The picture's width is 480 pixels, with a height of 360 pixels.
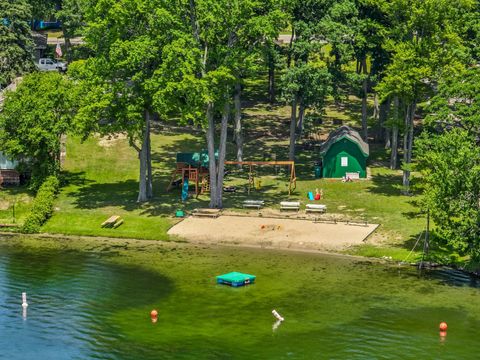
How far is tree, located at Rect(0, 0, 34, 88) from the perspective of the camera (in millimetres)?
111500

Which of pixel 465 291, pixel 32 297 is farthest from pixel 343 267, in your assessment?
pixel 32 297

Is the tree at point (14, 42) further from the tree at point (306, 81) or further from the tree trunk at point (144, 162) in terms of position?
the tree at point (306, 81)

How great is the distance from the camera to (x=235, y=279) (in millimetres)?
65875

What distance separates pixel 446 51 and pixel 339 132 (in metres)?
15.2

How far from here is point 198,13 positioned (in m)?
83.7

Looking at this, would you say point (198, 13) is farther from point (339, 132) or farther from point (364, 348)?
point (364, 348)

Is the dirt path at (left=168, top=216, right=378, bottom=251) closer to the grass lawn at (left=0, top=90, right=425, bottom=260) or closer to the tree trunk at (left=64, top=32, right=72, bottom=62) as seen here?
the grass lawn at (left=0, top=90, right=425, bottom=260)

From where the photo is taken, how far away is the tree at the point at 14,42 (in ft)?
366

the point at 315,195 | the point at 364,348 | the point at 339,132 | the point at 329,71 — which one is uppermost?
the point at 329,71

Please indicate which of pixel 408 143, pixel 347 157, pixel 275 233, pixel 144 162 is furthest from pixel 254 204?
pixel 408 143

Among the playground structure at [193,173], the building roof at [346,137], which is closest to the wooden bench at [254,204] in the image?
the playground structure at [193,173]

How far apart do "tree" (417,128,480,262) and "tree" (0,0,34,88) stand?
59340 millimetres

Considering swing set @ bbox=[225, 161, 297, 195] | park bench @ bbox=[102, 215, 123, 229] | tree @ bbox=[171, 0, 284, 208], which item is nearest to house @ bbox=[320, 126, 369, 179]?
swing set @ bbox=[225, 161, 297, 195]

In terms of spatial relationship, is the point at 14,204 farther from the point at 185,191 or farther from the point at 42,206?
the point at 185,191
